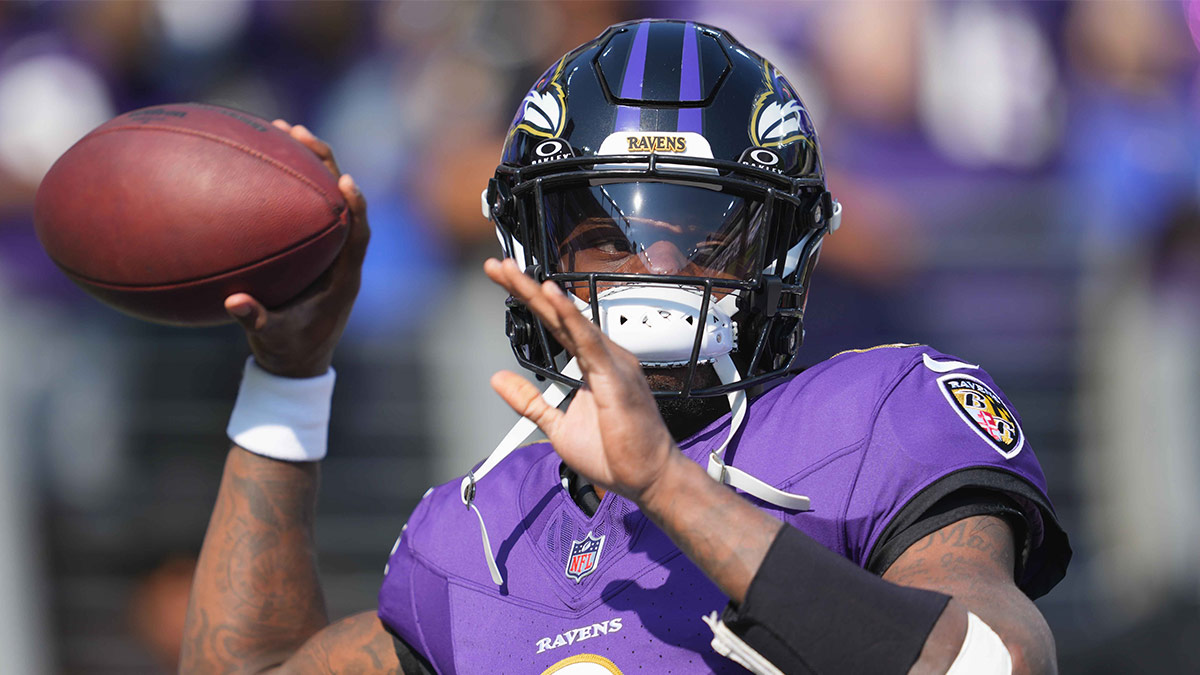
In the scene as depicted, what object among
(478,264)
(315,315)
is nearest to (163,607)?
(478,264)

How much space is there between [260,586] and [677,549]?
888 mm

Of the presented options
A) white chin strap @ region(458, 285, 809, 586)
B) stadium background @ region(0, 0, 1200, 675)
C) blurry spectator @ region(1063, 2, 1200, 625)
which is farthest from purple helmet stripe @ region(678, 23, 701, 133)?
blurry spectator @ region(1063, 2, 1200, 625)

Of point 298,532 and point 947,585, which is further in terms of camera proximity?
point 298,532

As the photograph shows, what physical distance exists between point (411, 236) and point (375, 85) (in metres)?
0.64

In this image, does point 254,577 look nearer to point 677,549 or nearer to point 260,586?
point 260,586

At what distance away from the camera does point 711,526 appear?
1.29m

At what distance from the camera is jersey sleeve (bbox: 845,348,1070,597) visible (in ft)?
5.05

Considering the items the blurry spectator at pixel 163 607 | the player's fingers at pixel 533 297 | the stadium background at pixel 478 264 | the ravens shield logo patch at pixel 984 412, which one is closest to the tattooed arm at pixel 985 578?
the ravens shield logo patch at pixel 984 412

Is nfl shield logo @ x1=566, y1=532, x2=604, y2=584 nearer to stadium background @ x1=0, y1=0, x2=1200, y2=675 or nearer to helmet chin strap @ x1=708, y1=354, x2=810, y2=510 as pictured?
helmet chin strap @ x1=708, y1=354, x2=810, y2=510

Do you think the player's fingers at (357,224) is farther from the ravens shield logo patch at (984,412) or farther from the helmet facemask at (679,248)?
the ravens shield logo patch at (984,412)

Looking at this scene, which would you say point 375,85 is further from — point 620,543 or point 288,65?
point 620,543

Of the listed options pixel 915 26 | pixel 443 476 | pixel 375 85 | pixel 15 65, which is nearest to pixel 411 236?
pixel 375 85

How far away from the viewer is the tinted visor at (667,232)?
1.86 meters

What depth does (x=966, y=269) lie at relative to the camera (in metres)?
4.55
